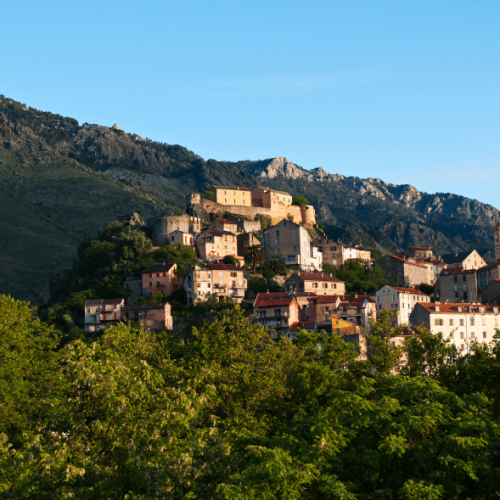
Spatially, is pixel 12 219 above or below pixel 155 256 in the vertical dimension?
above

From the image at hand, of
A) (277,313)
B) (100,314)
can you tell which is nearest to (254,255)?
(277,313)

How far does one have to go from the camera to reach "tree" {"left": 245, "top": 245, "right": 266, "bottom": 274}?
103119 mm

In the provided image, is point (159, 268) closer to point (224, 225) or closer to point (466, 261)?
point (224, 225)

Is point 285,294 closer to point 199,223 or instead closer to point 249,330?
Answer: point 199,223

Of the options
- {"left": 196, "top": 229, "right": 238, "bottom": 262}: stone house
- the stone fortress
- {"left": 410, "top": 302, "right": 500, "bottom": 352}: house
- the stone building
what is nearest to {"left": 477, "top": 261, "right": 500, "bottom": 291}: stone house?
{"left": 410, "top": 302, "right": 500, "bottom": 352}: house

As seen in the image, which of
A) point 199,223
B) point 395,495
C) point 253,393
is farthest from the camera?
point 199,223

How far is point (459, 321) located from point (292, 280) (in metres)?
26.7

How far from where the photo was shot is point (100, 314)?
279ft

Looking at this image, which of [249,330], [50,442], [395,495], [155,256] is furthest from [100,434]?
[155,256]

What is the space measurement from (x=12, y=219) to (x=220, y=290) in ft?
368

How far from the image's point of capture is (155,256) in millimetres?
99125

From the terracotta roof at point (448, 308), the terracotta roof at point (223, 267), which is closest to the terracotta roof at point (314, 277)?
the terracotta roof at point (223, 267)

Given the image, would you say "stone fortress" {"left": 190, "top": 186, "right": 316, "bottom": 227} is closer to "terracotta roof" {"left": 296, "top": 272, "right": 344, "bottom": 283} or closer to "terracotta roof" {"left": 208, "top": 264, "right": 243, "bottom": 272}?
"terracotta roof" {"left": 208, "top": 264, "right": 243, "bottom": 272}

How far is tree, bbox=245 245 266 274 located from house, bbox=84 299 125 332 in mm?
25170
